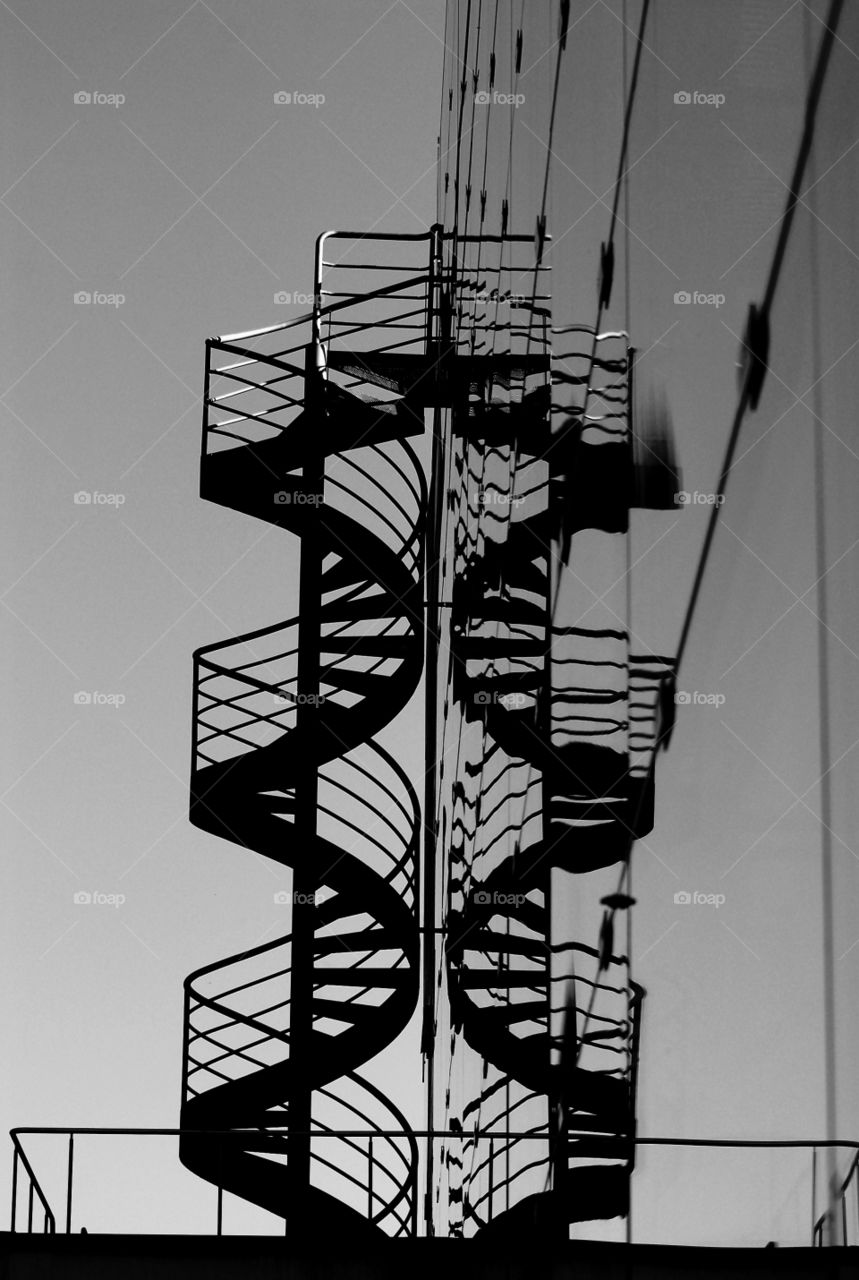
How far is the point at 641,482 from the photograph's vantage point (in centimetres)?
258

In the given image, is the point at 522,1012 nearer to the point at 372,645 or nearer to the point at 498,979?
the point at 498,979

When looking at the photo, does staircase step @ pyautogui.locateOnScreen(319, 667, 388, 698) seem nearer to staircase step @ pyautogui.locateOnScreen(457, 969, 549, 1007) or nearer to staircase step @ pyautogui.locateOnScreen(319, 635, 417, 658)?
staircase step @ pyautogui.locateOnScreen(319, 635, 417, 658)

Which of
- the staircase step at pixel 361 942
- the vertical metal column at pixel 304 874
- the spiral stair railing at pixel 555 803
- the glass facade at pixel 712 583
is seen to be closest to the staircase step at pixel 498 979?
the spiral stair railing at pixel 555 803

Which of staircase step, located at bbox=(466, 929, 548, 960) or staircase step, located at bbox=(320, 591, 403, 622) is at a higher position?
staircase step, located at bbox=(320, 591, 403, 622)

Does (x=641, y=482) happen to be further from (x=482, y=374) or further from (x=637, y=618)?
(x=482, y=374)

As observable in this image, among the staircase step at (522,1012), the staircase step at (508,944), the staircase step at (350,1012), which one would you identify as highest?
the staircase step at (508,944)

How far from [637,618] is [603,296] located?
1.02 meters

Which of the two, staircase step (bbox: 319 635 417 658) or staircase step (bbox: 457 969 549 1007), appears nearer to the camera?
staircase step (bbox: 457 969 549 1007)

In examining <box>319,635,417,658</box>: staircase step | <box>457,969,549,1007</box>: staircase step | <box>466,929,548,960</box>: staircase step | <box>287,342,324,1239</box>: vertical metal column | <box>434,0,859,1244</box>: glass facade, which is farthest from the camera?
<box>319,635,417,658</box>: staircase step

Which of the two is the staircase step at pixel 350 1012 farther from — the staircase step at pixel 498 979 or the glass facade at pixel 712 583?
the glass facade at pixel 712 583

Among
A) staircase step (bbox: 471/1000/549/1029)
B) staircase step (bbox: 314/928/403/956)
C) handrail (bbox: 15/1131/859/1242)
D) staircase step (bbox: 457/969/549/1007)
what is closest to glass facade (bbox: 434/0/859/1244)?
handrail (bbox: 15/1131/859/1242)

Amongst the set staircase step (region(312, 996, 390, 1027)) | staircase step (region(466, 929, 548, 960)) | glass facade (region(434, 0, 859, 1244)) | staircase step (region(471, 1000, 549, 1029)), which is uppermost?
glass facade (region(434, 0, 859, 1244))

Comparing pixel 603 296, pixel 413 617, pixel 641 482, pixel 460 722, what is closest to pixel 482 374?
pixel 413 617

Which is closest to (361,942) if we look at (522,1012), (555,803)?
(522,1012)
